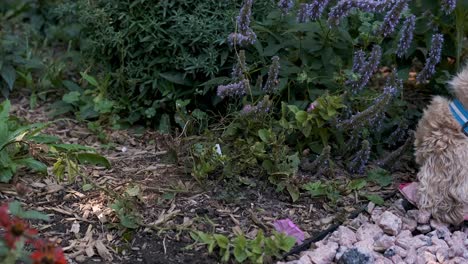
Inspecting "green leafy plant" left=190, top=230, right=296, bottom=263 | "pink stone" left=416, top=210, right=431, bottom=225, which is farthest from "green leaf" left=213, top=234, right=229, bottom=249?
"pink stone" left=416, top=210, right=431, bottom=225

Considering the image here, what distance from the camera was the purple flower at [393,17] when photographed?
406 centimetres

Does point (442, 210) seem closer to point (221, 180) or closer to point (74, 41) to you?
point (221, 180)

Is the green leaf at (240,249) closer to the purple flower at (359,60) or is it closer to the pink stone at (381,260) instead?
the pink stone at (381,260)

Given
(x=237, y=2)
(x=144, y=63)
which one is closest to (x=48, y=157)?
(x=144, y=63)

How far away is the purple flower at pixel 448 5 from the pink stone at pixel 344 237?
1389 millimetres

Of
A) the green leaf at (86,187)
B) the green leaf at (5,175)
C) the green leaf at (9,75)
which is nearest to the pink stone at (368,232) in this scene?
the green leaf at (86,187)

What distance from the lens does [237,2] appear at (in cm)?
462

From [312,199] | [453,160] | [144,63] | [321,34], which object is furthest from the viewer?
[144,63]

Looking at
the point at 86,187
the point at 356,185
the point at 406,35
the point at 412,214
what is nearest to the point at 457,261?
the point at 412,214

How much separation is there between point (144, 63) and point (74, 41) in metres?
1.22

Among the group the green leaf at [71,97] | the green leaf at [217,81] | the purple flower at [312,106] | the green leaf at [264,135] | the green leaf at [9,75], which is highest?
the purple flower at [312,106]

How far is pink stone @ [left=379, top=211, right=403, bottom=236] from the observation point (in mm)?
3836

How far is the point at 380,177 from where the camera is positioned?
14.1ft

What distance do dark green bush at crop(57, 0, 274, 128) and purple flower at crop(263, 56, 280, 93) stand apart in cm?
39
